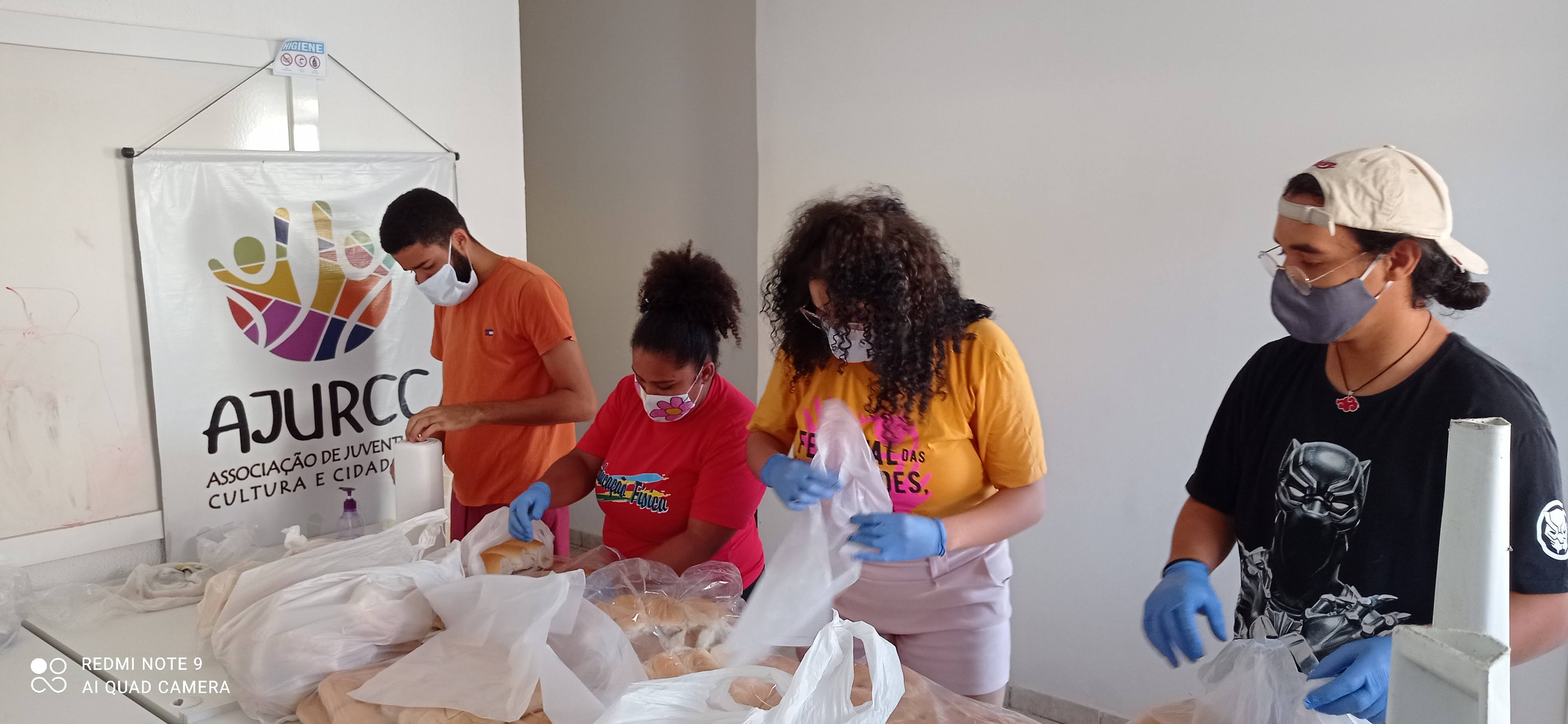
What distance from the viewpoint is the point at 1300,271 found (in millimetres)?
1304

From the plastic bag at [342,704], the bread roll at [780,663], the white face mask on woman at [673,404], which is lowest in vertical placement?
the plastic bag at [342,704]

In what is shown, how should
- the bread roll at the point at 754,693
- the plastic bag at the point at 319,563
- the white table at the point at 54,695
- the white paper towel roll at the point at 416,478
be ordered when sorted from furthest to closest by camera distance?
the white paper towel roll at the point at 416,478 < the plastic bag at the point at 319,563 < the white table at the point at 54,695 < the bread roll at the point at 754,693

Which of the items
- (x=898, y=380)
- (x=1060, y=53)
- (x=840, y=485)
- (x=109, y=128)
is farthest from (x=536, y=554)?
(x=1060, y=53)

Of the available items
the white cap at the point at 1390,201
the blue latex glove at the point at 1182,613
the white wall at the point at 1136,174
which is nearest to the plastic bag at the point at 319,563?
the blue latex glove at the point at 1182,613

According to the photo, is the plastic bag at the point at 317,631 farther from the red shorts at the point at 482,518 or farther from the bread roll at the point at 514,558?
the red shorts at the point at 482,518

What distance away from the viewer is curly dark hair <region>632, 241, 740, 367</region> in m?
1.88

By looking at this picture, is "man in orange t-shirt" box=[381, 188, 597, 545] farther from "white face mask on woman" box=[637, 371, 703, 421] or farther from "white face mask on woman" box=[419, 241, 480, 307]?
"white face mask on woman" box=[637, 371, 703, 421]

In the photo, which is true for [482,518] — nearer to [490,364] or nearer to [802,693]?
[490,364]

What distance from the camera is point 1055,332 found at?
2842mm

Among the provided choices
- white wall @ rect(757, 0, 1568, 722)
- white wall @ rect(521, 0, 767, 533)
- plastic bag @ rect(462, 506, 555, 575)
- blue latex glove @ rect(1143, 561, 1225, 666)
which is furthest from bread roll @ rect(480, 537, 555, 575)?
white wall @ rect(521, 0, 767, 533)

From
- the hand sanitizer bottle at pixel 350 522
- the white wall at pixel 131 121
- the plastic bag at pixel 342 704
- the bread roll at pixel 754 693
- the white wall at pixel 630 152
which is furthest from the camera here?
the white wall at pixel 630 152

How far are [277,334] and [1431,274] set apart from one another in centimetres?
242

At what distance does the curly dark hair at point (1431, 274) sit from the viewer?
49.0 inches

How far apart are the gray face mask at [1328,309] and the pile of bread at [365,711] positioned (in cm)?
110
